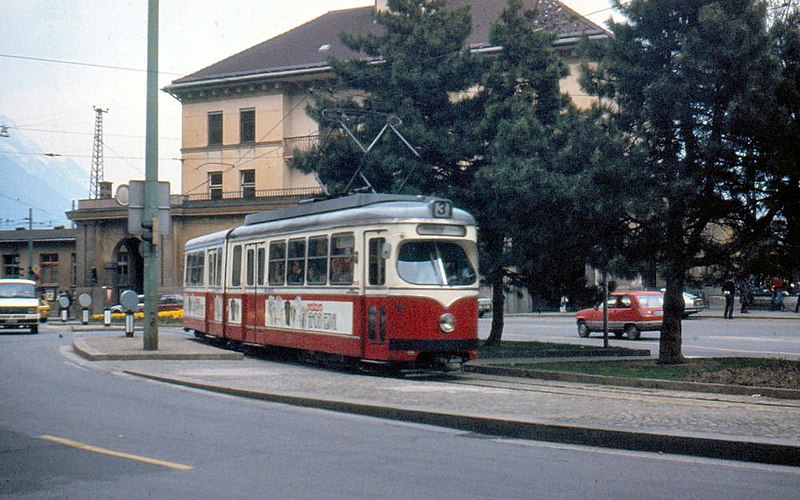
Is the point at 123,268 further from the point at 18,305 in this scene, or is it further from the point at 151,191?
the point at 151,191

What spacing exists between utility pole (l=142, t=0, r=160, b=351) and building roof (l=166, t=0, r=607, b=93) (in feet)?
87.4

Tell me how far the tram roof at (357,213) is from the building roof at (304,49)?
27.0 m

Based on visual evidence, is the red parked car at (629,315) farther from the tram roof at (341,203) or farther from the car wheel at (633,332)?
the tram roof at (341,203)

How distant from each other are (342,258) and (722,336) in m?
16.8

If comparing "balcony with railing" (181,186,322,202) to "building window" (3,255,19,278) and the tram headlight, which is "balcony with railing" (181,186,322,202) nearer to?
the tram headlight

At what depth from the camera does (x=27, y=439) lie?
9.62 metres

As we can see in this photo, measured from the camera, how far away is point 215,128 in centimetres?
5422

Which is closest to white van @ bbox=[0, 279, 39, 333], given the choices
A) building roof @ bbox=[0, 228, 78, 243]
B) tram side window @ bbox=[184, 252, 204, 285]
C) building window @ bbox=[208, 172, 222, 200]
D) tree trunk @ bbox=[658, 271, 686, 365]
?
tram side window @ bbox=[184, 252, 204, 285]

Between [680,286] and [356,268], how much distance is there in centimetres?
591

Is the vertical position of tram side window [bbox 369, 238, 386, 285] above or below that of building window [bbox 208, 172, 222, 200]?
below

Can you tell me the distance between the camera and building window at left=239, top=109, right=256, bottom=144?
174ft

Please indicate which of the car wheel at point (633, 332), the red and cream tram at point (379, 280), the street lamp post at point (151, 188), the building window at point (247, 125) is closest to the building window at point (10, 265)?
the building window at point (247, 125)

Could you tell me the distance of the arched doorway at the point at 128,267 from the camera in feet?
192

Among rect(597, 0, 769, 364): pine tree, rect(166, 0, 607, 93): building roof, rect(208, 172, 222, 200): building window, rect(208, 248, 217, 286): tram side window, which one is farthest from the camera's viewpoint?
rect(208, 172, 222, 200): building window
